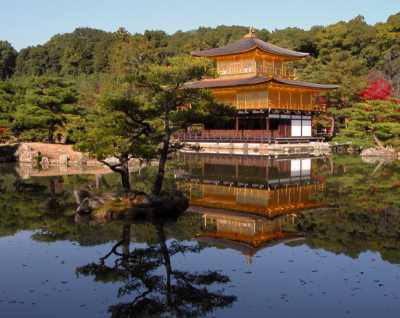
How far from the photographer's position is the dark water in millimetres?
7930

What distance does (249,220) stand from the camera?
14.2 meters

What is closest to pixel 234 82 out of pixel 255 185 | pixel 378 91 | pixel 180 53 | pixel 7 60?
pixel 378 91

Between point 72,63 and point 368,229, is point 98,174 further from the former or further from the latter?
point 72,63

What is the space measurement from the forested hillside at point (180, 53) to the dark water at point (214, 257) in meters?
6.92

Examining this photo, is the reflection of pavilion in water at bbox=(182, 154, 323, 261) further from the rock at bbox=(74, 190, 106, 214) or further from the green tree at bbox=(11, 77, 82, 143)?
the green tree at bbox=(11, 77, 82, 143)

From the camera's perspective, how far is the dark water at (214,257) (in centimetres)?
793

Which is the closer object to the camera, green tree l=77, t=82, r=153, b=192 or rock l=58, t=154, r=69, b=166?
green tree l=77, t=82, r=153, b=192

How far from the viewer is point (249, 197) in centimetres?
1839

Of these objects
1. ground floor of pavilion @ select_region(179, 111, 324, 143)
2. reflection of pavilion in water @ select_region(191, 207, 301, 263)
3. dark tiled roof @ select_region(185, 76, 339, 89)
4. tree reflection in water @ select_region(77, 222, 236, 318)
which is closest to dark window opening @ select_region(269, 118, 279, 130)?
ground floor of pavilion @ select_region(179, 111, 324, 143)

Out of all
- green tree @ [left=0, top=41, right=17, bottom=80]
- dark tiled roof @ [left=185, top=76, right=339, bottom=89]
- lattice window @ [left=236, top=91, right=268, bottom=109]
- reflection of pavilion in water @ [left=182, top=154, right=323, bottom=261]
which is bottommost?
reflection of pavilion in water @ [left=182, top=154, right=323, bottom=261]

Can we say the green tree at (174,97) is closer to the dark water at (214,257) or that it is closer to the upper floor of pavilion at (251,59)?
the dark water at (214,257)

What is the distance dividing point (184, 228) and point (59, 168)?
694 inches

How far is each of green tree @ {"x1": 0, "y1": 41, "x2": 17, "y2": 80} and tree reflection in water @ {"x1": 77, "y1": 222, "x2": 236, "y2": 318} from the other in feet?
303

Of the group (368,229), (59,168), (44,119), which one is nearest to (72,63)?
(44,119)
